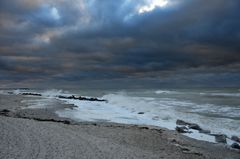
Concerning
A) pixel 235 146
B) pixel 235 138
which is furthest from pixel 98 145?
pixel 235 138

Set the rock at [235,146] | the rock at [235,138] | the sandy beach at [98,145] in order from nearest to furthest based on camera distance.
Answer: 1. the sandy beach at [98,145]
2. the rock at [235,146]
3. the rock at [235,138]

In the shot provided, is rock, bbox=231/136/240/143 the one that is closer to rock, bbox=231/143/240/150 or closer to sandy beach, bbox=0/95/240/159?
rock, bbox=231/143/240/150

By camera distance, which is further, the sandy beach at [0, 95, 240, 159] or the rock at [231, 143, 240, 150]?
the rock at [231, 143, 240, 150]

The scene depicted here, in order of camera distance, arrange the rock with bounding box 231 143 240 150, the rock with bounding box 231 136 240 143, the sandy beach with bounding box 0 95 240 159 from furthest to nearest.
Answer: the rock with bounding box 231 136 240 143 < the rock with bounding box 231 143 240 150 < the sandy beach with bounding box 0 95 240 159

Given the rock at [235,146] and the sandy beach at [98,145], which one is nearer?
the sandy beach at [98,145]

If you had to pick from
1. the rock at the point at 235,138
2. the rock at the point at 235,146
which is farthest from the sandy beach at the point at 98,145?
the rock at the point at 235,138

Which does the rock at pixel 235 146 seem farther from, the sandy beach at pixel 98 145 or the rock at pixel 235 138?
the rock at pixel 235 138

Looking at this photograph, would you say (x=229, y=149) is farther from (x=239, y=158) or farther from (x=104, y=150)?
(x=104, y=150)

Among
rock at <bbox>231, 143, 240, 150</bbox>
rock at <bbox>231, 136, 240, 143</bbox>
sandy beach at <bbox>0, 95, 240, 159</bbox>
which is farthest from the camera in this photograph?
rock at <bbox>231, 136, 240, 143</bbox>

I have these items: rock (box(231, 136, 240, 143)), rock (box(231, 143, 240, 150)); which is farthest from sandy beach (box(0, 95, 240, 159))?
rock (box(231, 136, 240, 143))

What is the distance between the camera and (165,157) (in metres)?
10.9

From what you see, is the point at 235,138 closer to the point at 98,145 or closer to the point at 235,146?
the point at 235,146

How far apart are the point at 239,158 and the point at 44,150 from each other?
8379mm

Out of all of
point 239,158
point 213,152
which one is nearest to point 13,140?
point 213,152
